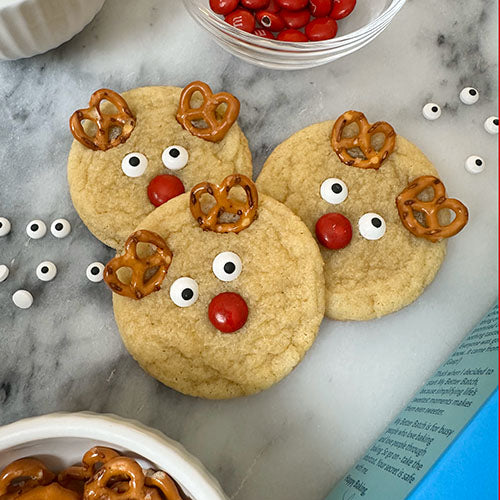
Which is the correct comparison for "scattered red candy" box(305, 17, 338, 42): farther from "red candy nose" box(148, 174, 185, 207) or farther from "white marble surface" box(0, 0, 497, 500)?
"red candy nose" box(148, 174, 185, 207)

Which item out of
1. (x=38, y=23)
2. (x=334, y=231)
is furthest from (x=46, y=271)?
(x=334, y=231)

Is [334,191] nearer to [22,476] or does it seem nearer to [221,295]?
[221,295]

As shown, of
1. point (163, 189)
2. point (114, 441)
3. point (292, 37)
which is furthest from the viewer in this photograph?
point (292, 37)

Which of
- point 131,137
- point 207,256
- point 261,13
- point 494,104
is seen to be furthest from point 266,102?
point 494,104

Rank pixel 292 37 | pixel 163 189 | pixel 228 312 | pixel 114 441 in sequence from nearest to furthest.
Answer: pixel 114 441, pixel 228 312, pixel 163 189, pixel 292 37

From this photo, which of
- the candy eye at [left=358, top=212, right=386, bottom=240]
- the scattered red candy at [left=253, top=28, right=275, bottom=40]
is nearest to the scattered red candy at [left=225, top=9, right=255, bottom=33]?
the scattered red candy at [left=253, top=28, right=275, bottom=40]

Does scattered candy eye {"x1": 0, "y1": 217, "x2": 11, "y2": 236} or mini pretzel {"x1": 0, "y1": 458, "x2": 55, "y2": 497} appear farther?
scattered candy eye {"x1": 0, "y1": 217, "x2": 11, "y2": 236}
